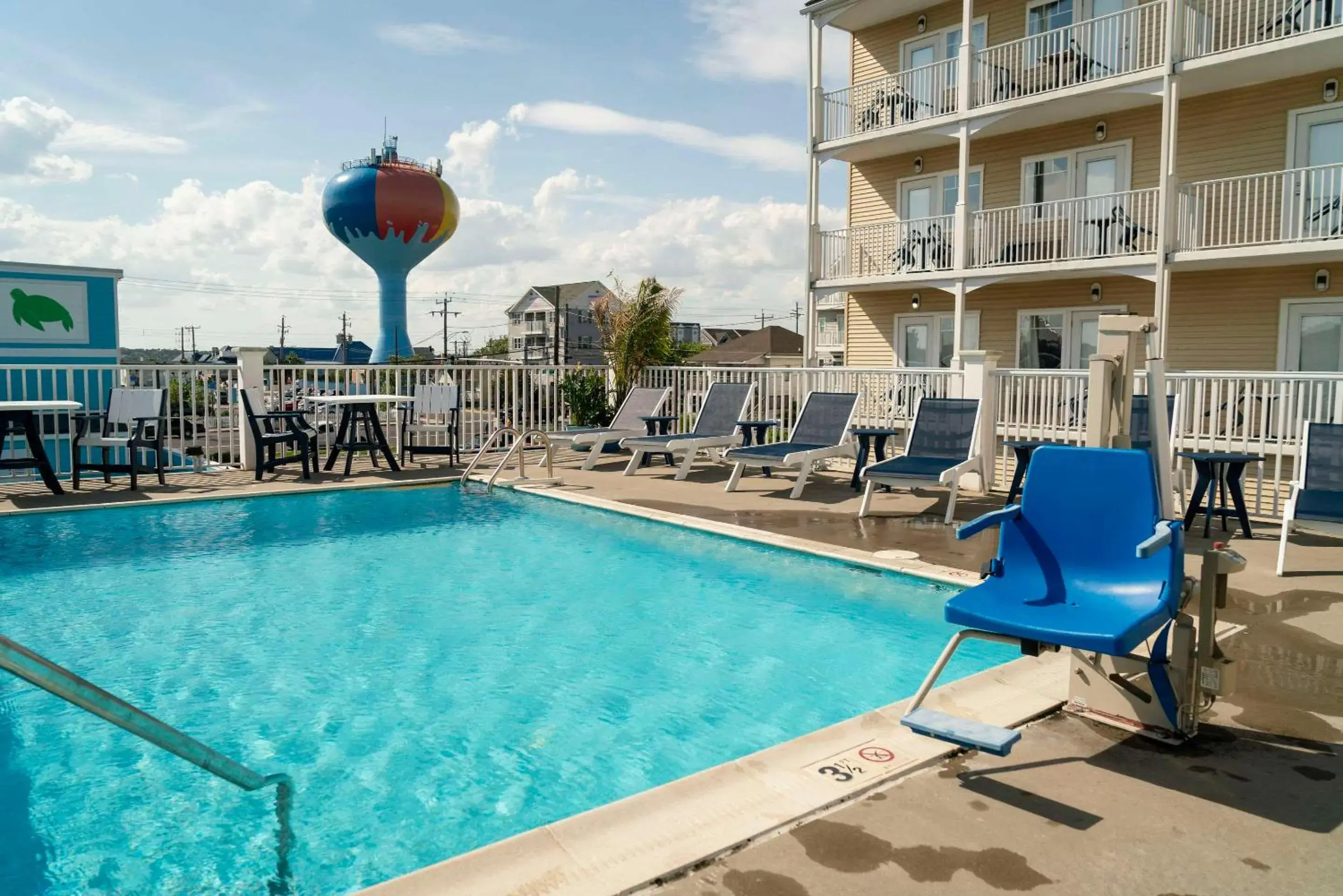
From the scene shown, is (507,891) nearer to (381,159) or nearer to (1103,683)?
(1103,683)

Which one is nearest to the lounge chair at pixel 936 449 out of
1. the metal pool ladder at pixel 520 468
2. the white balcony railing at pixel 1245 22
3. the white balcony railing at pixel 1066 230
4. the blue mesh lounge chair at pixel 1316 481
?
the blue mesh lounge chair at pixel 1316 481

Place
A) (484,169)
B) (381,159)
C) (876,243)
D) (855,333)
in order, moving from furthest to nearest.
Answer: (381,159) < (855,333) < (876,243) < (484,169)

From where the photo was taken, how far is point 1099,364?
341 centimetres

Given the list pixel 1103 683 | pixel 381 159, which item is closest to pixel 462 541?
pixel 1103 683

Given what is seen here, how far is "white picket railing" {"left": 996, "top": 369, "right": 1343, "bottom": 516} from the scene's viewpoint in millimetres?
8102

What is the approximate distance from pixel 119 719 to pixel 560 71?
447 inches

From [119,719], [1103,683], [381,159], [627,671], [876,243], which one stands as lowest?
[627,671]

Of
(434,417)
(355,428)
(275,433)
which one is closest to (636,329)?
(434,417)

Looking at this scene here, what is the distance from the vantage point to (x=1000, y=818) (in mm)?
2643

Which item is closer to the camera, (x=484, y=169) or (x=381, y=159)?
(x=484, y=169)

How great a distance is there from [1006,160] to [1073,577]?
653 inches

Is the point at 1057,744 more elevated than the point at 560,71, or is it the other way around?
the point at 560,71

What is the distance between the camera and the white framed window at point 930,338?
18422 mm

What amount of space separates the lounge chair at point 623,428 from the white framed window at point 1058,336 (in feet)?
26.1
